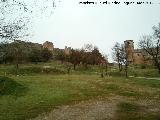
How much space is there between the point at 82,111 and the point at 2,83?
15.5 m

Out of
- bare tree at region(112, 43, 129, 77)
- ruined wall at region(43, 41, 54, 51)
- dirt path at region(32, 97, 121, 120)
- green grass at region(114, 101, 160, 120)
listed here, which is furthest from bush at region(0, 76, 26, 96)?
ruined wall at region(43, 41, 54, 51)

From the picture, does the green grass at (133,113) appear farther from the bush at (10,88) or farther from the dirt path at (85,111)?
the bush at (10,88)

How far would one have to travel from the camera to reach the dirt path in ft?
73.6

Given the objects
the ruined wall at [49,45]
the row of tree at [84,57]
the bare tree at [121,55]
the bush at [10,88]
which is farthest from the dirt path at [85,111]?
the ruined wall at [49,45]

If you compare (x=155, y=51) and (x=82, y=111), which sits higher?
(x=155, y=51)

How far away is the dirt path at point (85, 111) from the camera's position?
22447 millimetres

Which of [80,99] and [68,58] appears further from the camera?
[68,58]

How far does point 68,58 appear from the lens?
121m

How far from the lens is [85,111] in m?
25.0

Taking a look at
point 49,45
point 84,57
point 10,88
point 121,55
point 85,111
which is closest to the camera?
point 85,111

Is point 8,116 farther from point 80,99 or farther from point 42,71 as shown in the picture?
point 42,71

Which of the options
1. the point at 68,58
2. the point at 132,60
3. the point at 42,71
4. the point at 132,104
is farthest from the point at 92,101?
the point at 132,60

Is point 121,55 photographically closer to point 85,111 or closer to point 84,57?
point 84,57

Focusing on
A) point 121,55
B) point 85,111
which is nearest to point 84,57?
point 121,55
